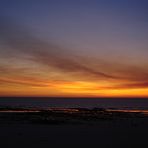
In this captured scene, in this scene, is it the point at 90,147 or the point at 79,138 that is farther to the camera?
the point at 79,138

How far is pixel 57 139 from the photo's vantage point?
2077 centimetres

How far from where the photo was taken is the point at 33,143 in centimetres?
1872

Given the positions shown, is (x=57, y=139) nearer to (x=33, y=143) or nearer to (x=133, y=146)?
(x=33, y=143)

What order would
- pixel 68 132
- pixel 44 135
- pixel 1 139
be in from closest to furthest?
pixel 1 139 → pixel 44 135 → pixel 68 132

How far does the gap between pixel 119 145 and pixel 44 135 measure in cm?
592

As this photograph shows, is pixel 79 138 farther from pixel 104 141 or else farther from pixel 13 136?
pixel 13 136

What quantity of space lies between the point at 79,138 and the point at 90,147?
325cm

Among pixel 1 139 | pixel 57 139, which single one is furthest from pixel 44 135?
pixel 1 139

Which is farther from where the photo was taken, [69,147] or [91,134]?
[91,134]

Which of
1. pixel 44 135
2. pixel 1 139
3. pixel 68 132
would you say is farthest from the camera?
pixel 68 132

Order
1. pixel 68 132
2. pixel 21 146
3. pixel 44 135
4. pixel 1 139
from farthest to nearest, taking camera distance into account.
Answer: pixel 68 132, pixel 44 135, pixel 1 139, pixel 21 146

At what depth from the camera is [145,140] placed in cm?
2094

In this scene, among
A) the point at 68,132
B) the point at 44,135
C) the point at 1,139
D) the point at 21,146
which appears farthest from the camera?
the point at 68,132

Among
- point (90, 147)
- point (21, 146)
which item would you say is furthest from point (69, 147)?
point (21, 146)
